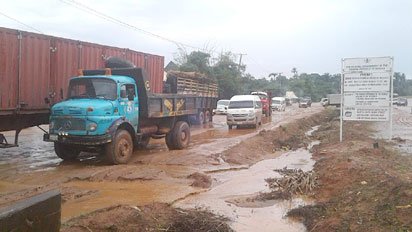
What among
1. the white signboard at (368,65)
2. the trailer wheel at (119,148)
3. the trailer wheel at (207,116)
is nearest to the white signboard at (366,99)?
the white signboard at (368,65)

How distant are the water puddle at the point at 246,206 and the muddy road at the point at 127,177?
0.08ft

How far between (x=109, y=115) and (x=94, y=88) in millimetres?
1096

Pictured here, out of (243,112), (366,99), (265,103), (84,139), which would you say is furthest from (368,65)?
(265,103)

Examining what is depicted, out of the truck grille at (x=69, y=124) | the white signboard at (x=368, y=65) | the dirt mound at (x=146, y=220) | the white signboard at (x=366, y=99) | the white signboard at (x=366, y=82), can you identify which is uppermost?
the white signboard at (x=368, y=65)

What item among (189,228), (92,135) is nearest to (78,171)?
(92,135)

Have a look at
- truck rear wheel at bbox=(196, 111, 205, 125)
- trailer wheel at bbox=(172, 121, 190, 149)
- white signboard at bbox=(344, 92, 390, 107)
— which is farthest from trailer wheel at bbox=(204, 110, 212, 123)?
white signboard at bbox=(344, 92, 390, 107)

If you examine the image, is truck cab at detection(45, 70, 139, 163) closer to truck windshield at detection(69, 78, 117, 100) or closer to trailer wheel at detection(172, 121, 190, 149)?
truck windshield at detection(69, 78, 117, 100)

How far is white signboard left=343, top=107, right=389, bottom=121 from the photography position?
15328 mm

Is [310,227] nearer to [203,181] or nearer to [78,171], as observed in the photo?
[203,181]

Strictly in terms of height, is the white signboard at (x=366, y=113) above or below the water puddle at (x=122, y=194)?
above

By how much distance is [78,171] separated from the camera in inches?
421

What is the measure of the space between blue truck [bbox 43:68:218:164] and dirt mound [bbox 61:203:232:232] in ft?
15.4

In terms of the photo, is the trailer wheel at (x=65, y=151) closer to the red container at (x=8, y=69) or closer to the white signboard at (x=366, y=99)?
the red container at (x=8, y=69)

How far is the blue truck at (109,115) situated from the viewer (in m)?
10.9
